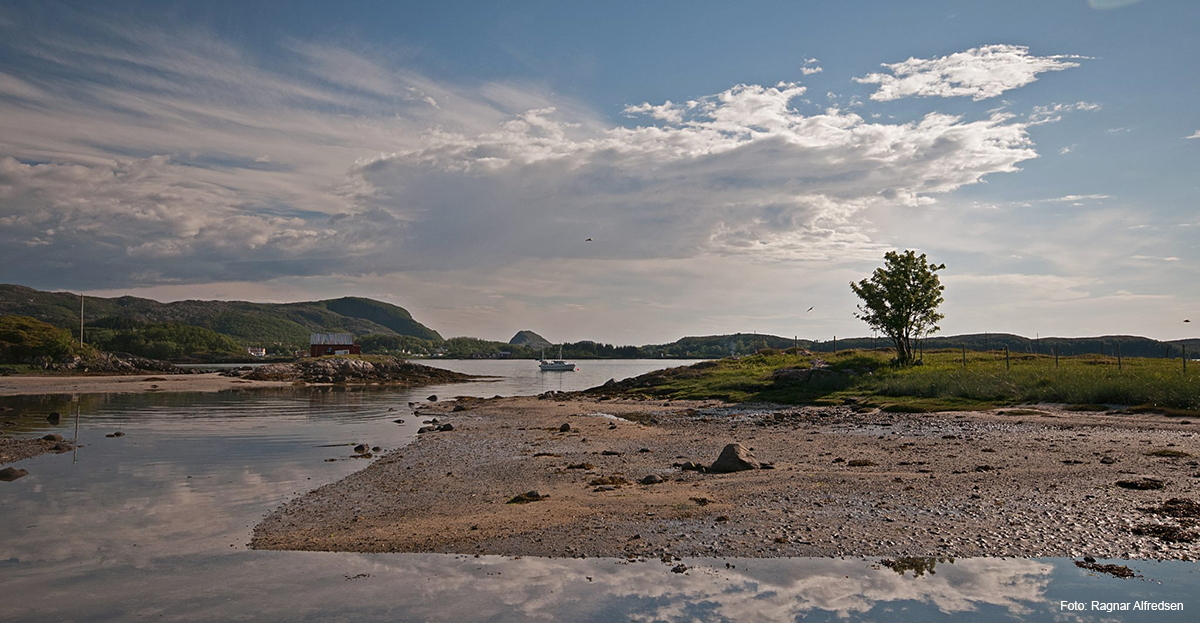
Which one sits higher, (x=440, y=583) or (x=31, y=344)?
(x=31, y=344)

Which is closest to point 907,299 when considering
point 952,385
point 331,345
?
point 952,385

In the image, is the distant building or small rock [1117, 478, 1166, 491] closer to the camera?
small rock [1117, 478, 1166, 491]

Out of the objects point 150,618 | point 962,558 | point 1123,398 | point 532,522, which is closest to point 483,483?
point 532,522

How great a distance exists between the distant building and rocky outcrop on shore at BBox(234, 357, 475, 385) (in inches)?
1846

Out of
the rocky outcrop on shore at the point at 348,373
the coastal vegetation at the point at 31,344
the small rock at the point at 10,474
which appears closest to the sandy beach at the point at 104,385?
the rocky outcrop on shore at the point at 348,373

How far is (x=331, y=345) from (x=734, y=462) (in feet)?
501

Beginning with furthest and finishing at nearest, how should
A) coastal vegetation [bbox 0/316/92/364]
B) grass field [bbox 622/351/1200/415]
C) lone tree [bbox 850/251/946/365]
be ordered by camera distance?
coastal vegetation [bbox 0/316/92/364] < lone tree [bbox 850/251/946/365] < grass field [bbox 622/351/1200/415]

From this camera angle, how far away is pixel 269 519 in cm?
1363

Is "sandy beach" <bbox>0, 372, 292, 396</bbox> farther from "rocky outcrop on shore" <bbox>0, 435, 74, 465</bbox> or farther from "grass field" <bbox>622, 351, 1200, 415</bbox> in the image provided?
"grass field" <bbox>622, 351, 1200, 415</bbox>

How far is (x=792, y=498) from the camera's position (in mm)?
14133

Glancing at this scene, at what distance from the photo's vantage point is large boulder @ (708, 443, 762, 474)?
58.2ft

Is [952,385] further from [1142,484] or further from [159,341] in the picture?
[159,341]

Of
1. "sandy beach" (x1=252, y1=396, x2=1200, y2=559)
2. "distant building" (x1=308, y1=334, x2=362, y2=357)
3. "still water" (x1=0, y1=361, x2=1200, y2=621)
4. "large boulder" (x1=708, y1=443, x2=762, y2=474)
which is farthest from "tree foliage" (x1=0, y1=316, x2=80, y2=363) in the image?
"large boulder" (x1=708, y1=443, x2=762, y2=474)

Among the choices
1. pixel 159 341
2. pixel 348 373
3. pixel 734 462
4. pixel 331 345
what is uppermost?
pixel 159 341
